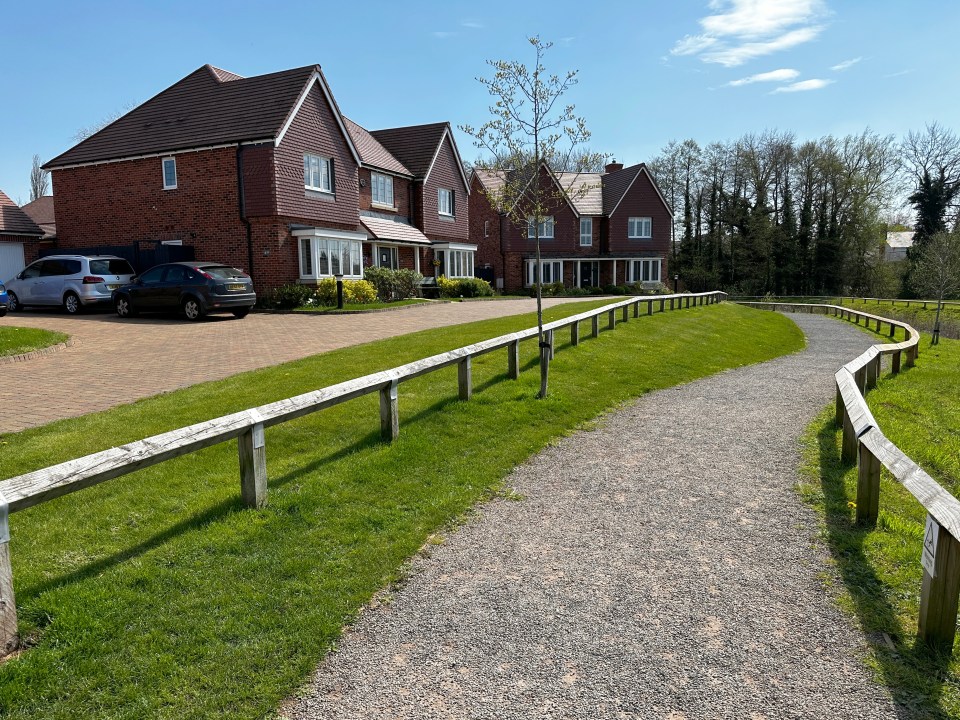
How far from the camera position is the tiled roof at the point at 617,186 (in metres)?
47.0

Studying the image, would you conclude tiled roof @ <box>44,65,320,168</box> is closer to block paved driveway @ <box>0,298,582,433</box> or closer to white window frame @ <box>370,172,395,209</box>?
white window frame @ <box>370,172,395,209</box>

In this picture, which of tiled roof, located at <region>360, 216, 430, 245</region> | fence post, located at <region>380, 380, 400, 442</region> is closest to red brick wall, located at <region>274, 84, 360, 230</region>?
tiled roof, located at <region>360, 216, 430, 245</region>

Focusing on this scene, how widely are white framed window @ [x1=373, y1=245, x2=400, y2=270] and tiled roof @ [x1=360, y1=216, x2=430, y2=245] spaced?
843mm

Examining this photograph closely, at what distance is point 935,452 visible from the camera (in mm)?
7988

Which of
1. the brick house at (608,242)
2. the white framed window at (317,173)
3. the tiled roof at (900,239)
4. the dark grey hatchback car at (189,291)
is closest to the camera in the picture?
the dark grey hatchback car at (189,291)

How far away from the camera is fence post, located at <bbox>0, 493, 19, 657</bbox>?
3.20 meters

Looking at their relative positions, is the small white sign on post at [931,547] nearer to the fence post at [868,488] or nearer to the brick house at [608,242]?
the fence post at [868,488]

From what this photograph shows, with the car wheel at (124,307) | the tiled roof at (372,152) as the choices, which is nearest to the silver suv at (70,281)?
the car wheel at (124,307)

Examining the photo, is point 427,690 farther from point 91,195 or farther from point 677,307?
point 91,195

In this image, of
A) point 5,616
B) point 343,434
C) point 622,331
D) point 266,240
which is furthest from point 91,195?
point 5,616

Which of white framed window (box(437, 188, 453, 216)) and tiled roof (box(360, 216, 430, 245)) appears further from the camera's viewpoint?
white framed window (box(437, 188, 453, 216))

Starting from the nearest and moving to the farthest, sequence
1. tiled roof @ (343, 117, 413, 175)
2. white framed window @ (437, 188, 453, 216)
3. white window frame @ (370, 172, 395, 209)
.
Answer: tiled roof @ (343, 117, 413, 175) → white window frame @ (370, 172, 395, 209) → white framed window @ (437, 188, 453, 216)

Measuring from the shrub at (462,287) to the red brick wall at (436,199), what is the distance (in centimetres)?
320

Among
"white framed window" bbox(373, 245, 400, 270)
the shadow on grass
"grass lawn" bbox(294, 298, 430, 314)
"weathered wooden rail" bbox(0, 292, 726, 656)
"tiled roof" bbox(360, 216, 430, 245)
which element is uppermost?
"tiled roof" bbox(360, 216, 430, 245)
